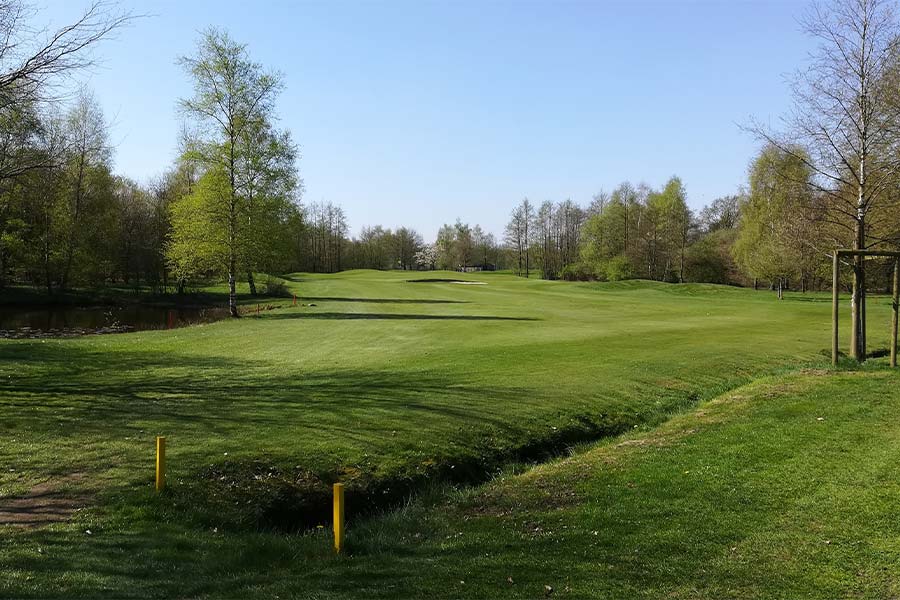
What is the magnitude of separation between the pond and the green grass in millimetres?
9253

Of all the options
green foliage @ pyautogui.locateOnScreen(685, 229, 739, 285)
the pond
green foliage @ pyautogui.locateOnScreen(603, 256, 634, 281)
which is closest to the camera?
the pond

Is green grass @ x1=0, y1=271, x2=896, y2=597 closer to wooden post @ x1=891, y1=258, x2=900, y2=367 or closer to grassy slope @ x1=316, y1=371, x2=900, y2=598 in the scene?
grassy slope @ x1=316, y1=371, x2=900, y2=598

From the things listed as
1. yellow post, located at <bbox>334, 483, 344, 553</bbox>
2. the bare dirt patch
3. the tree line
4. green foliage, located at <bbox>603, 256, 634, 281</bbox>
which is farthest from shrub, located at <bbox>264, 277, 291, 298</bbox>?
yellow post, located at <bbox>334, 483, 344, 553</bbox>

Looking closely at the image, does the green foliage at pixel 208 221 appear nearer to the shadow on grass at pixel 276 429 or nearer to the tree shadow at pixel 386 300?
the tree shadow at pixel 386 300

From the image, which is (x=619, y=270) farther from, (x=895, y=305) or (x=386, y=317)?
(x=895, y=305)

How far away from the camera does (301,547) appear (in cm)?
700

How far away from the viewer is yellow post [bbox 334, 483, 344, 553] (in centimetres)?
619

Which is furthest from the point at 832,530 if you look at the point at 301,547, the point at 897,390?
the point at 897,390

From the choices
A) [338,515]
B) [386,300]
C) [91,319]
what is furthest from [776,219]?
[91,319]

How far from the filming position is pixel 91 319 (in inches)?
1499

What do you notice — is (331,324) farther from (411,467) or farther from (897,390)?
(897,390)

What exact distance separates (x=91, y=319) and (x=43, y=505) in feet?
116

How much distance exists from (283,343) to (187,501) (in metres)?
15.1

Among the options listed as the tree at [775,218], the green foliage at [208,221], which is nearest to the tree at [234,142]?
the green foliage at [208,221]
